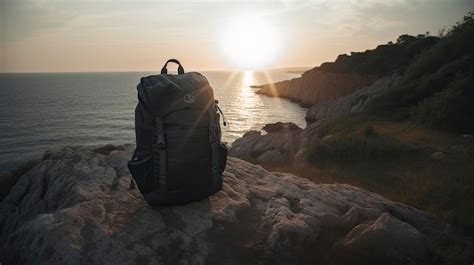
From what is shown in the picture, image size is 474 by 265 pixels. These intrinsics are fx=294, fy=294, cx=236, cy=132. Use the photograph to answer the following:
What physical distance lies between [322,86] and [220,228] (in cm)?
7845

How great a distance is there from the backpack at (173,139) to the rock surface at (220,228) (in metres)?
0.37

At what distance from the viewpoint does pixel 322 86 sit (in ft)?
255

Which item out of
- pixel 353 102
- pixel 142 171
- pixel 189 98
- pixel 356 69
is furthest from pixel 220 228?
pixel 356 69

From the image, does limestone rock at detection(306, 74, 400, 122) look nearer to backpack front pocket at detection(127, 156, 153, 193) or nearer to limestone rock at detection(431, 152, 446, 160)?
limestone rock at detection(431, 152, 446, 160)

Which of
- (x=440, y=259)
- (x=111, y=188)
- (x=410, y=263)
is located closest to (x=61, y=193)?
(x=111, y=188)

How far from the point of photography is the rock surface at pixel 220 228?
3.25m

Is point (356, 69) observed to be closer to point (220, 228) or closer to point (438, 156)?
point (438, 156)

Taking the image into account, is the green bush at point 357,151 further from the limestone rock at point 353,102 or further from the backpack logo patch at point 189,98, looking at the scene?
the limestone rock at point 353,102

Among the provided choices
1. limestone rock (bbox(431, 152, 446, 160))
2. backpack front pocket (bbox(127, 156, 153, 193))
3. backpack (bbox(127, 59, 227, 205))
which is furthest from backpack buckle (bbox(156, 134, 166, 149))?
limestone rock (bbox(431, 152, 446, 160))

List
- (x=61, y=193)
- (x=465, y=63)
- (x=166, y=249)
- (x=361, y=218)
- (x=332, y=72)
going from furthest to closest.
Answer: (x=332, y=72) < (x=465, y=63) < (x=61, y=193) < (x=361, y=218) < (x=166, y=249)

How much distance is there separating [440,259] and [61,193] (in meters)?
5.90

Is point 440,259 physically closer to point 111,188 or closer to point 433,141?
point 111,188

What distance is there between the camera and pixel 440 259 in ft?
12.2

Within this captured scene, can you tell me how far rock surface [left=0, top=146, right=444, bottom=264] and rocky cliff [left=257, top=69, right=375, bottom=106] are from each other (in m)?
63.7
